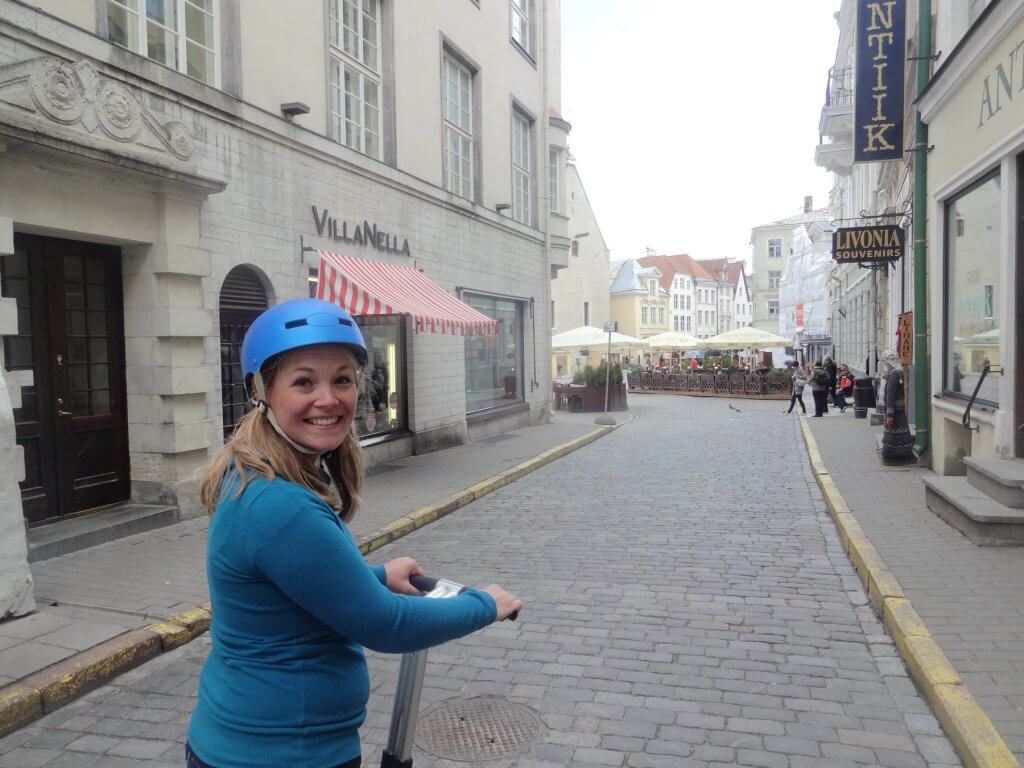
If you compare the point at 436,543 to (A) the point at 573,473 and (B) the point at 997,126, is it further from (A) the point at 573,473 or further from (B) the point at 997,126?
(B) the point at 997,126

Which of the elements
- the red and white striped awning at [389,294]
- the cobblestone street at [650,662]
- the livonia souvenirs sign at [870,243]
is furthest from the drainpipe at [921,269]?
the red and white striped awning at [389,294]

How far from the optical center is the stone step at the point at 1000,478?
6570mm

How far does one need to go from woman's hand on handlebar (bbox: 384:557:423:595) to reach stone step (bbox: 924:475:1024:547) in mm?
6029

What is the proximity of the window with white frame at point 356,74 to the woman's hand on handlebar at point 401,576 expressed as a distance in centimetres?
985

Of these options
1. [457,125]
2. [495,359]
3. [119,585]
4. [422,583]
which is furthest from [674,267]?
[422,583]

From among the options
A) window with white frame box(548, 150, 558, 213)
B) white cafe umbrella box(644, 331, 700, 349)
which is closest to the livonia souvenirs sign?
window with white frame box(548, 150, 558, 213)

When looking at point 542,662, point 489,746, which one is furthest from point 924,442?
point 489,746

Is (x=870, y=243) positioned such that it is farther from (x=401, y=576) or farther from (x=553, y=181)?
(x=401, y=576)

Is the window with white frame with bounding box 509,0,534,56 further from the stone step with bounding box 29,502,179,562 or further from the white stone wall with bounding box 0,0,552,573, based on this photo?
the stone step with bounding box 29,502,179,562

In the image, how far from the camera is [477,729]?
3814 millimetres

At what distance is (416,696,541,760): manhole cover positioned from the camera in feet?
11.9

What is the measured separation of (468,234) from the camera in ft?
49.5

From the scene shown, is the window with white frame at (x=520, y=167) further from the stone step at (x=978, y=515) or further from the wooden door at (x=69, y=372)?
the stone step at (x=978, y=515)

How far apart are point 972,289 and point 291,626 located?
31.3ft
